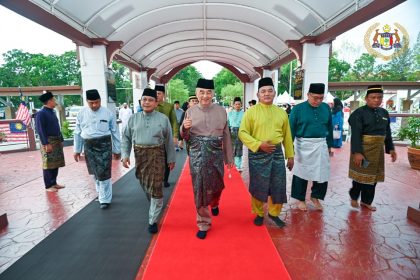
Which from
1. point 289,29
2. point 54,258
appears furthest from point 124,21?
point 54,258

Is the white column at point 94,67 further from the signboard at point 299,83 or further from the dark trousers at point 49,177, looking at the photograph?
the signboard at point 299,83

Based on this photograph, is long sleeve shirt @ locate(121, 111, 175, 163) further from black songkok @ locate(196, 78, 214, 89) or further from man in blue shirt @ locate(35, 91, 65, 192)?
man in blue shirt @ locate(35, 91, 65, 192)

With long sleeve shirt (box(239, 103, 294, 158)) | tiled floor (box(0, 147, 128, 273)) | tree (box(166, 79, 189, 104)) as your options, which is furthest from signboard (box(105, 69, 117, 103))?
tree (box(166, 79, 189, 104))

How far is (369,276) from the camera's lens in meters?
2.29

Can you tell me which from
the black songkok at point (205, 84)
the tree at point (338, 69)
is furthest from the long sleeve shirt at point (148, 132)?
the tree at point (338, 69)

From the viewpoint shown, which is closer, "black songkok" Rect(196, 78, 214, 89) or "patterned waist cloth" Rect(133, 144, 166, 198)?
"black songkok" Rect(196, 78, 214, 89)

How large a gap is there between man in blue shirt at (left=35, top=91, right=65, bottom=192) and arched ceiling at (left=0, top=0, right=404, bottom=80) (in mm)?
1521

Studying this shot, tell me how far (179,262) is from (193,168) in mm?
997

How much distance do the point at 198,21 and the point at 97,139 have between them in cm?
563

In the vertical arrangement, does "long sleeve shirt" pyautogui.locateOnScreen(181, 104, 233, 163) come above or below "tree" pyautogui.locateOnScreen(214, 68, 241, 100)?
below

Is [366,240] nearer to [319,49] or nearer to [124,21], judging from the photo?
[319,49]

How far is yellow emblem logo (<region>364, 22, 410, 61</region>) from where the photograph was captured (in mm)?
33531

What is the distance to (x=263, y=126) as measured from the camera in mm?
3082

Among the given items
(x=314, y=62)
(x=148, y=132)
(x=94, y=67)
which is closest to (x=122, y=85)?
(x=94, y=67)
